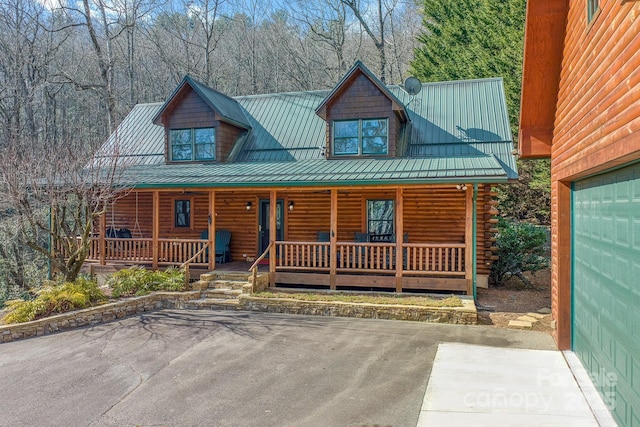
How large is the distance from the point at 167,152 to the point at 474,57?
54.8ft

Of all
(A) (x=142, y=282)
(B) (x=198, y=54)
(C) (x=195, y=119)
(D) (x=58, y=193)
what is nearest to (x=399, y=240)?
(A) (x=142, y=282)

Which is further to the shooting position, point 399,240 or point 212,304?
point 399,240

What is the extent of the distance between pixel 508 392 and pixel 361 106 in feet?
30.3

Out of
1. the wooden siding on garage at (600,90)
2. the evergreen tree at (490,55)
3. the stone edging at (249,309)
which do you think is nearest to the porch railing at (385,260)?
the stone edging at (249,309)

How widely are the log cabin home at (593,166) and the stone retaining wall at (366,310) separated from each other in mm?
1915

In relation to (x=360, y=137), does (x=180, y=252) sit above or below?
below

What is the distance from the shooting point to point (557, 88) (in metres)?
6.92

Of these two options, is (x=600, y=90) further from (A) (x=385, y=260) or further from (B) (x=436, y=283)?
(A) (x=385, y=260)

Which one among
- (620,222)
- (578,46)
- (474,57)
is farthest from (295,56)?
(620,222)

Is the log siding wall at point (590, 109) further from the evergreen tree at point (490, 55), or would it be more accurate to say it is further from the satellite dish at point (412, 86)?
the evergreen tree at point (490, 55)

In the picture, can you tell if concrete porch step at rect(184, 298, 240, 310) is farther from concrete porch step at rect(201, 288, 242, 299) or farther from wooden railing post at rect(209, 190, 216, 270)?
wooden railing post at rect(209, 190, 216, 270)

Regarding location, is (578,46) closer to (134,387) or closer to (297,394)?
(297,394)

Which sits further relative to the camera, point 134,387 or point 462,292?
point 462,292

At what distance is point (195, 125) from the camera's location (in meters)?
14.1
